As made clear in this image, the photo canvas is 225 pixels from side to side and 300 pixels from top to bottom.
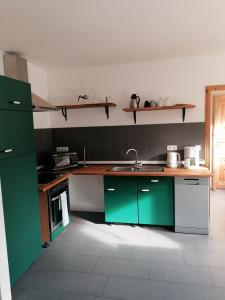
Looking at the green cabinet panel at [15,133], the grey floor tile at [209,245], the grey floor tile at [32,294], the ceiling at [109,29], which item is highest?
the ceiling at [109,29]

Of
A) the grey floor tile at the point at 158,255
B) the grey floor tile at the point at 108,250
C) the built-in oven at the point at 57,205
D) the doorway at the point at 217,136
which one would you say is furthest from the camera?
the doorway at the point at 217,136

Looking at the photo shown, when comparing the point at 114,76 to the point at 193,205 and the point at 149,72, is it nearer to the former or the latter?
the point at 149,72

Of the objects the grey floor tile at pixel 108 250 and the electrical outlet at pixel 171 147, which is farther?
the electrical outlet at pixel 171 147

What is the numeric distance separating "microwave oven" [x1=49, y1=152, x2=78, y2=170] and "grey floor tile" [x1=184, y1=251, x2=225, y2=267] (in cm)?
202

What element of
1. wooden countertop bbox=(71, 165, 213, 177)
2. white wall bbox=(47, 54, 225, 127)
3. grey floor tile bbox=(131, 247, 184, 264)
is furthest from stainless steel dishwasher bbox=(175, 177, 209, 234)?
white wall bbox=(47, 54, 225, 127)

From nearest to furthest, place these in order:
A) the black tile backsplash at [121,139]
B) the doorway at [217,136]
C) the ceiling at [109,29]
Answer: the ceiling at [109,29] < the black tile backsplash at [121,139] < the doorway at [217,136]

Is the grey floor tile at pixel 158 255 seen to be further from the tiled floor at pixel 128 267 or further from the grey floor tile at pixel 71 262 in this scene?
the grey floor tile at pixel 71 262

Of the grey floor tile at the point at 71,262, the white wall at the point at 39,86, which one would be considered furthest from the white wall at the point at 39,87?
the grey floor tile at the point at 71,262

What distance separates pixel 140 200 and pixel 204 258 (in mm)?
1045

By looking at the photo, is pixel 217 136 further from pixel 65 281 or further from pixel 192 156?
pixel 65 281

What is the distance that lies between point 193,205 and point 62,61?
2681 millimetres

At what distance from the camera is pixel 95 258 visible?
2623 mm

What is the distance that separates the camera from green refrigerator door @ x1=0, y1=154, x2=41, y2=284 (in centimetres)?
212

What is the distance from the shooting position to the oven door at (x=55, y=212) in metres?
2.98
